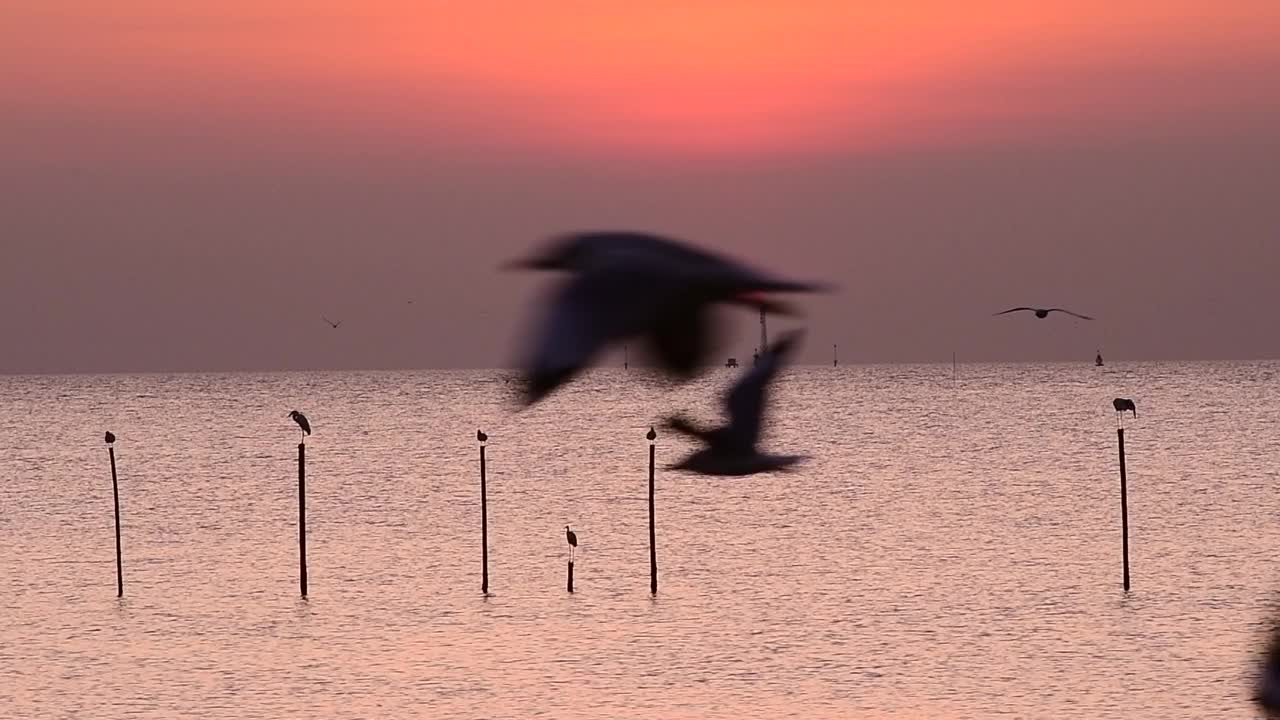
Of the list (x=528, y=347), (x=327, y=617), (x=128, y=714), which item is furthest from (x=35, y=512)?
(x=528, y=347)

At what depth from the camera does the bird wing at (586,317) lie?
190 cm

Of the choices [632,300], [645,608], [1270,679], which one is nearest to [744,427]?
[632,300]

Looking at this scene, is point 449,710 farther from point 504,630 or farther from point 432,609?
point 432,609

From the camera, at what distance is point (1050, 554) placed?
122 metres

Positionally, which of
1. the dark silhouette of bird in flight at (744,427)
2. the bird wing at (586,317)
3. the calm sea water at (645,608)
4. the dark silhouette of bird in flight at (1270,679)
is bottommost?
the calm sea water at (645,608)

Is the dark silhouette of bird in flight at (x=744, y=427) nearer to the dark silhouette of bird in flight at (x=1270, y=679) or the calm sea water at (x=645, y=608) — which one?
the dark silhouette of bird in flight at (x=1270, y=679)

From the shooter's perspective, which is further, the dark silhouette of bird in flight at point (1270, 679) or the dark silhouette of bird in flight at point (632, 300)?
the dark silhouette of bird in flight at point (1270, 679)

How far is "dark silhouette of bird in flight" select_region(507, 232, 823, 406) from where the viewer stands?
191cm

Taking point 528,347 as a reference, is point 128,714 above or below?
below

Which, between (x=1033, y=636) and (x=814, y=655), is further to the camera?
(x=1033, y=636)

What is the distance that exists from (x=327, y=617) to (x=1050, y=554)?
50589mm

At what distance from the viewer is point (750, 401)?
7.43 feet

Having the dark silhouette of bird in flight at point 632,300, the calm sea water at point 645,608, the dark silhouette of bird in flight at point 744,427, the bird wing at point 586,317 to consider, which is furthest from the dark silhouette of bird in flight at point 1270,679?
the calm sea water at point 645,608

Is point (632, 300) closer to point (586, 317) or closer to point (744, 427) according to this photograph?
point (586, 317)
